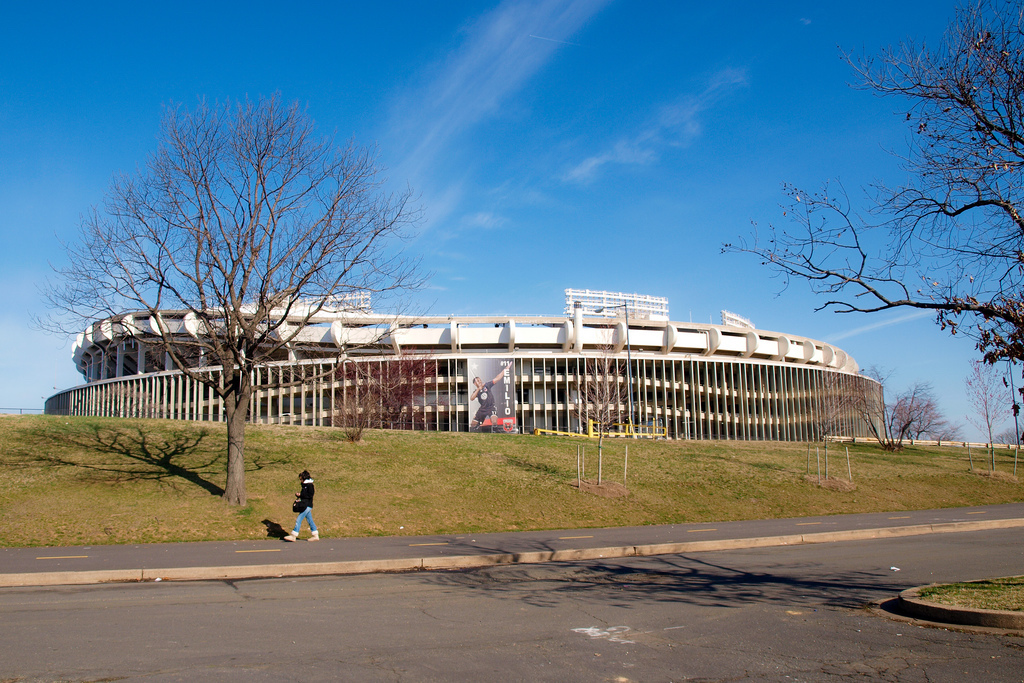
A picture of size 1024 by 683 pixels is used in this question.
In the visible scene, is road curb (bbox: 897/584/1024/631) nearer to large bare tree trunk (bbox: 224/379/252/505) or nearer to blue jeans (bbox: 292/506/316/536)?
blue jeans (bbox: 292/506/316/536)

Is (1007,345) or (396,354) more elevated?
(396,354)

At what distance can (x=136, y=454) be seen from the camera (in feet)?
63.8

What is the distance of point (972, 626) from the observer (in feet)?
22.9

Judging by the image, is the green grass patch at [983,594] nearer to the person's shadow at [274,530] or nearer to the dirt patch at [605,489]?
the person's shadow at [274,530]

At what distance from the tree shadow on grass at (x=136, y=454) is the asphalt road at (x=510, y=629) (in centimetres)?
841

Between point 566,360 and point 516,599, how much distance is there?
5584 cm

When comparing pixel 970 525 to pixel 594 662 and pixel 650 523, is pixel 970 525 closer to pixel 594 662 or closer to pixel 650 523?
pixel 650 523

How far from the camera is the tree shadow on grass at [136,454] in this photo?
17.7m

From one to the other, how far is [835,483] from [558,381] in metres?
40.4

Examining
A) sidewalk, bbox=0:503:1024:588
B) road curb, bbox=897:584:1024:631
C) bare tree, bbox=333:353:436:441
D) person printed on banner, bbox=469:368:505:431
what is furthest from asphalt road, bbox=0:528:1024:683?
person printed on banner, bbox=469:368:505:431

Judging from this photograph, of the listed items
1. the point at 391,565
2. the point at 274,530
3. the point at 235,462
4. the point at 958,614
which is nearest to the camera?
the point at 958,614

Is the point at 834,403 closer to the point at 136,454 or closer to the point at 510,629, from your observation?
the point at 136,454

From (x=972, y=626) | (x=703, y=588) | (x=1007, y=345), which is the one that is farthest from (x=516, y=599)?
(x=1007, y=345)

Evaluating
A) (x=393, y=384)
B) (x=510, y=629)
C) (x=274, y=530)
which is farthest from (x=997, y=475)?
(x=393, y=384)
